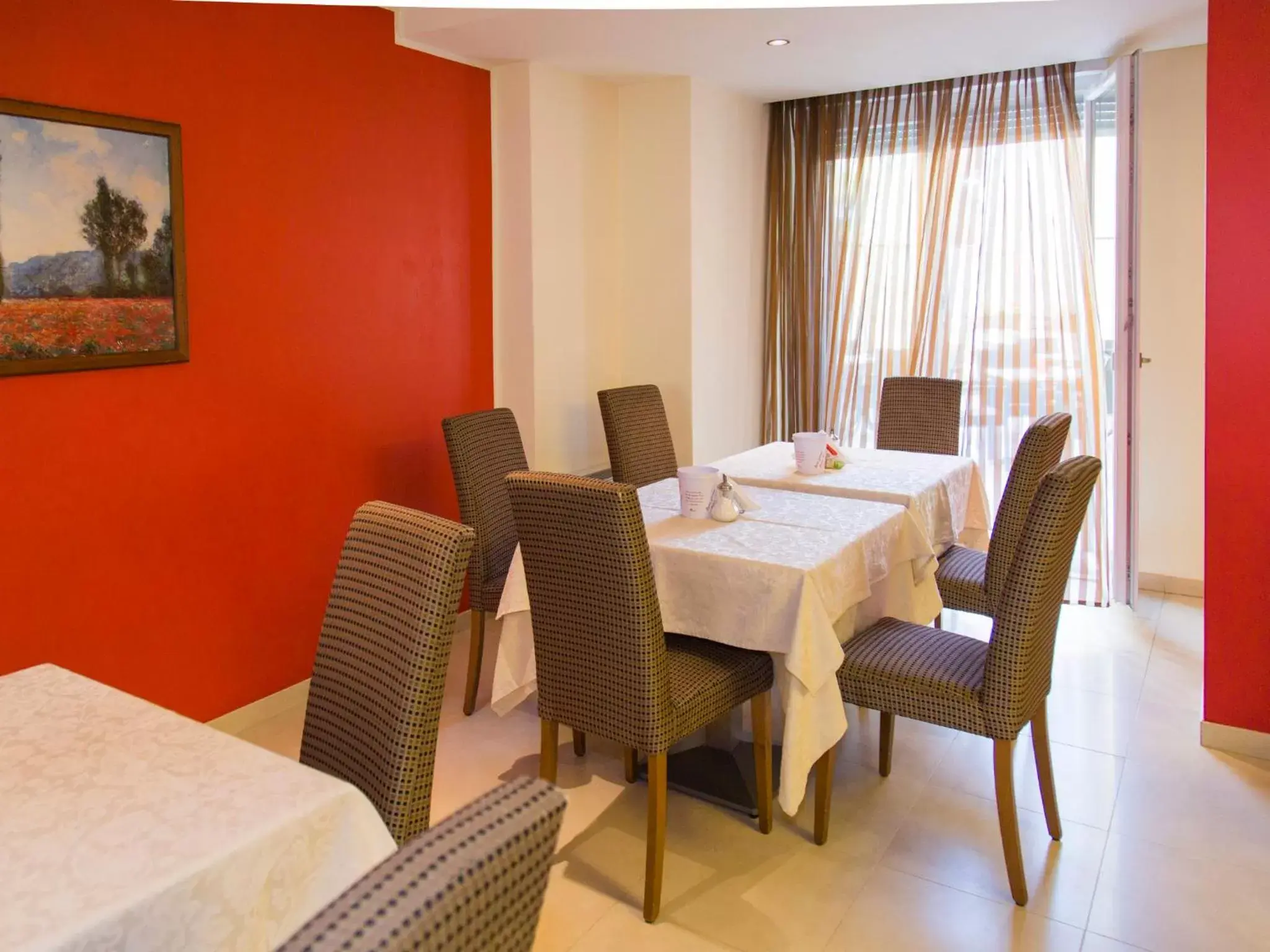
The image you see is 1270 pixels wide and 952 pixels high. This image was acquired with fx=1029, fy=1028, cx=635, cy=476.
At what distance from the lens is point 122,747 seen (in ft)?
4.78

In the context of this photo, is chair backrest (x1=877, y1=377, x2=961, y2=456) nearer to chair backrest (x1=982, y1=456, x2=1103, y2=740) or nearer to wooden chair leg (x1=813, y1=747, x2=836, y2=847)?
chair backrest (x1=982, y1=456, x2=1103, y2=740)

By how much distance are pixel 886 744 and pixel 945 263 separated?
2530mm

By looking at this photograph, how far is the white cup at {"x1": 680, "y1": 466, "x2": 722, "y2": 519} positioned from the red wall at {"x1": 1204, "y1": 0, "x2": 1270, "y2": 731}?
145 cm

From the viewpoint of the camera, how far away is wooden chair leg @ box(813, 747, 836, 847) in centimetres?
252

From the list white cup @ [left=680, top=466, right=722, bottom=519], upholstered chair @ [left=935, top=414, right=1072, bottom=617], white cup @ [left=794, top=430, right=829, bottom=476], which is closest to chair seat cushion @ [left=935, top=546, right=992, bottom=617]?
upholstered chair @ [left=935, top=414, right=1072, bottom=617]

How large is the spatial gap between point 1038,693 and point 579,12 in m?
2.51

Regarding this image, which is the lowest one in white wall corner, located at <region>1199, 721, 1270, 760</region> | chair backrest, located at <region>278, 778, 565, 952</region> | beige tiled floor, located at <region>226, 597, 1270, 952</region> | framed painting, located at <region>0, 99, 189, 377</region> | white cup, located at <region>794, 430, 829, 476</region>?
beige tiled floor, located at <region>226, 597, 1270, 952</region>

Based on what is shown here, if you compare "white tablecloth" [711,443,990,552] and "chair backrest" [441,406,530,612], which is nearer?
"white tablecloth" [711,443,990,552]

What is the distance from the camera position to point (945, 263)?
4625 millimetres

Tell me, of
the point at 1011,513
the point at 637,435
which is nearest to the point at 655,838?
the point at 1011,513

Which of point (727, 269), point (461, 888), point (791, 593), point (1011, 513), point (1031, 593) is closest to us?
point (461, 888)

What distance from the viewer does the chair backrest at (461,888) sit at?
681 mm

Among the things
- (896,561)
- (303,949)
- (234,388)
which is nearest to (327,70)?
(234,388)

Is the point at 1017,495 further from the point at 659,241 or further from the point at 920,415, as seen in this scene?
the point at 659,241
